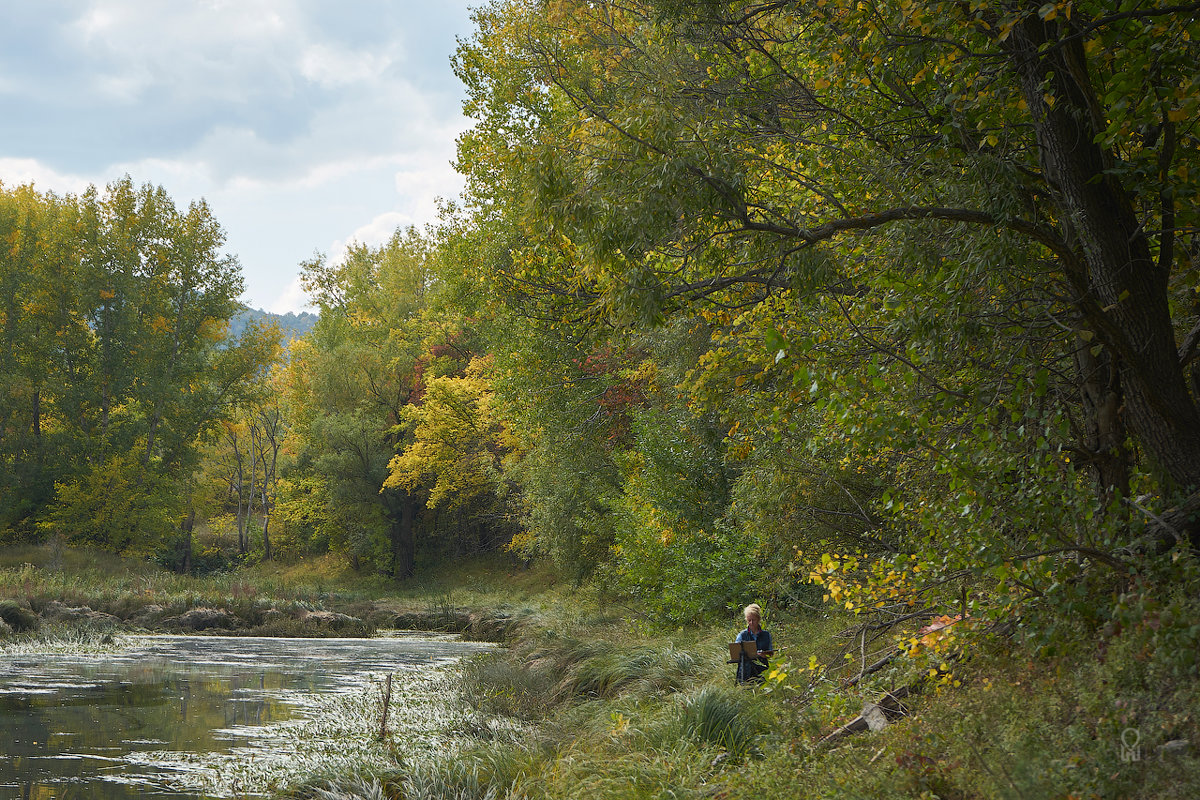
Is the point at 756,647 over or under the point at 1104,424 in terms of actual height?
under

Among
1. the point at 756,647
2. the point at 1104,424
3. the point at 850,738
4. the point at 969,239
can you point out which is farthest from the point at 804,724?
the point at 969,239

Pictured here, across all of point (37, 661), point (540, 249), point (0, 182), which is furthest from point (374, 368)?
point (540, 249)

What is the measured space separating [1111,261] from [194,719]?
40.0 ft

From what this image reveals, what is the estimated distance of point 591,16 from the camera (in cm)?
1125

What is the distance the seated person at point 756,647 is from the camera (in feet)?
28.2

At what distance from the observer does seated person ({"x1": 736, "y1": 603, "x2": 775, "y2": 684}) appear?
28.2 feet

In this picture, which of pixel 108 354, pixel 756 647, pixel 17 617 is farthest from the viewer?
pixel 108 354

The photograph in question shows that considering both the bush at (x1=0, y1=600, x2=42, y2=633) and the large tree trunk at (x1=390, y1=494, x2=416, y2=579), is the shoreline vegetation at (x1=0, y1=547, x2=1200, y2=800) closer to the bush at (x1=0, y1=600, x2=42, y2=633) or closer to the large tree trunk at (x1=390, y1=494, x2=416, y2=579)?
the bush at (x1=0, y1=600, x2=42, y2=633)

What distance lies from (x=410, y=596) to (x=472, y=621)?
9.84 m

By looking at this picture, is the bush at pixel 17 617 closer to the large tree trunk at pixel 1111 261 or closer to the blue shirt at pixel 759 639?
the blue shirt at pixel 759 639

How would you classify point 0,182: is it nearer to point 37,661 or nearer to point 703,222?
point 37,661

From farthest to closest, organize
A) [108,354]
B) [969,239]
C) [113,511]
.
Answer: [108,354], [113,511], [969,239]

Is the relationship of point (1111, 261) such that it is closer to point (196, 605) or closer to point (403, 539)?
point (196, 605)

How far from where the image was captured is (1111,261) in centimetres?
565
